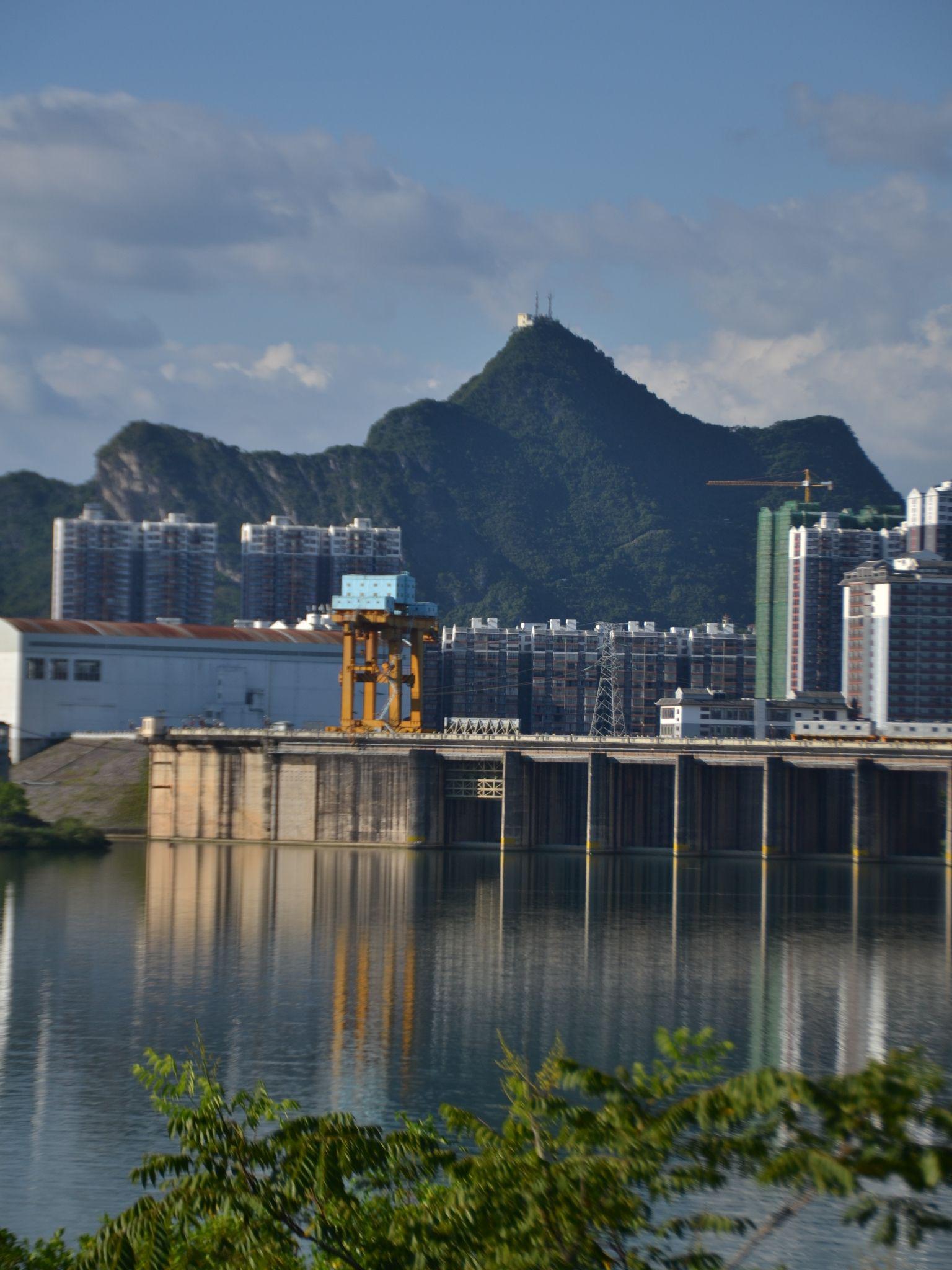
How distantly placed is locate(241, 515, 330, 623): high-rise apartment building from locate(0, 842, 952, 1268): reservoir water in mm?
100800

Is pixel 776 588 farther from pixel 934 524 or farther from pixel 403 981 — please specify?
pixel 403 981

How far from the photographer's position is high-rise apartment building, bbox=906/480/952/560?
161m

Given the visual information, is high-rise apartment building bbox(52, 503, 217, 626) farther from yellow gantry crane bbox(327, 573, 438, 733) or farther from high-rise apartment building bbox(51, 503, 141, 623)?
yellow gantry crane bbox(327, 573, 438, 733)

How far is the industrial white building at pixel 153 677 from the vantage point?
108 metres

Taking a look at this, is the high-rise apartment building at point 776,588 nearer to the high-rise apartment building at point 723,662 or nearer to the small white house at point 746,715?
the high-rise apartment building at point 723,662

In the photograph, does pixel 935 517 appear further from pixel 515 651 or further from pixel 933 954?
pixel 933 954

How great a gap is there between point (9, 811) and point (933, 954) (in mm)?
58049

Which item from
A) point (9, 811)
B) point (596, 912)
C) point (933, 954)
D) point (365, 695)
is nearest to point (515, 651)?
point (365, 695)

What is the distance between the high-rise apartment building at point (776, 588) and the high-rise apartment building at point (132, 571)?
67.5m

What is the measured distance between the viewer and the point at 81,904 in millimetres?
67875

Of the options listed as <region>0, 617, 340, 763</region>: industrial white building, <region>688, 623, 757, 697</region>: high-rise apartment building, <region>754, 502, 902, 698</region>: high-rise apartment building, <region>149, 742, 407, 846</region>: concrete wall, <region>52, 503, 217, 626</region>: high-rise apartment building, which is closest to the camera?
<region>149, 742, 407, 846</region>: concrete wall

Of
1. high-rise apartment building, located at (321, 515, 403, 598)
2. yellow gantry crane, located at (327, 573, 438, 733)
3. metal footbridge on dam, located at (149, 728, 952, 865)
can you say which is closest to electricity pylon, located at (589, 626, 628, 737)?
high-rise apartment building, located at (321, 515, 403, 598)

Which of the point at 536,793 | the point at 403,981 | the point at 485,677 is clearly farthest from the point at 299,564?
the point at 403,981

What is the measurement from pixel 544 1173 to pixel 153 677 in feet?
335
